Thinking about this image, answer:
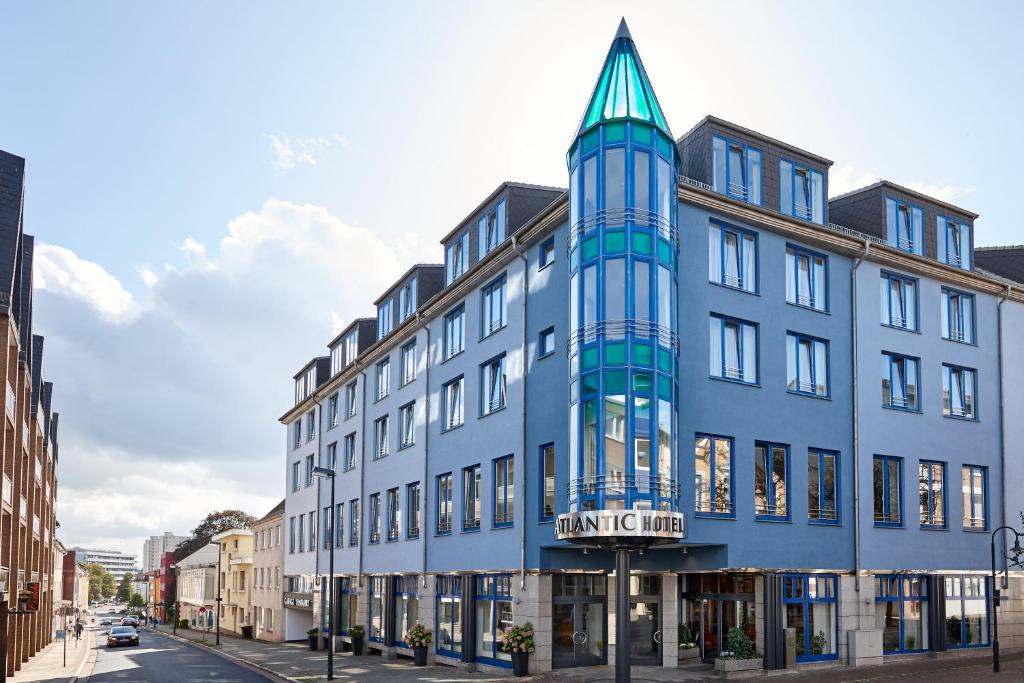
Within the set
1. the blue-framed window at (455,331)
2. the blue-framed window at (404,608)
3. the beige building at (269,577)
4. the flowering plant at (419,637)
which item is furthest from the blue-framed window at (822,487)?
the beige building at (269,577)

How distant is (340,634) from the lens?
50.3 meters

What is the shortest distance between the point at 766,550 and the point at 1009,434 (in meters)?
12.9

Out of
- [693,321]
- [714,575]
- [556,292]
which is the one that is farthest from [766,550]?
[556,292]

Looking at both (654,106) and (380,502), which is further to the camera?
(380,502)

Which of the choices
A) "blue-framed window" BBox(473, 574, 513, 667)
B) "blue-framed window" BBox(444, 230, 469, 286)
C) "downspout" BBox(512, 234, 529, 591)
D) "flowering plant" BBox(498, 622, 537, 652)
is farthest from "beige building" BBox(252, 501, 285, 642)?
"downspout" BBox(512, 234, 529, 591)

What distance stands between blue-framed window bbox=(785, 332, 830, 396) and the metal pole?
8136 millimetres

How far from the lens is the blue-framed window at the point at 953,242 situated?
35812mm

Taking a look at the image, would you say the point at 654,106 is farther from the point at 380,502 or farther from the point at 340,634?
the point at 340,634

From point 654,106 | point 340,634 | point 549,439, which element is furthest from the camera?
point 340,634

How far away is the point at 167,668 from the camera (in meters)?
43.3

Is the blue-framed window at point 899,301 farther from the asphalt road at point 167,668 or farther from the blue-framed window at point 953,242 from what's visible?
the asphalt road at point 167,668

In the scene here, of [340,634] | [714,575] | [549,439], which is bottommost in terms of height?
[340,634]

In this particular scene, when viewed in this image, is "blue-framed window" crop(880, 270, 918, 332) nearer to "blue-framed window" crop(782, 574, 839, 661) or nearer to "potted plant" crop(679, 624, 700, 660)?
"blue-framed window" crop(782, 574, 839, 661)

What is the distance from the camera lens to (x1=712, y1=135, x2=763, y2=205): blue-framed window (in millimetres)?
30391
